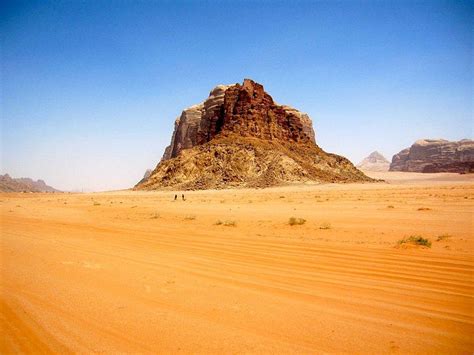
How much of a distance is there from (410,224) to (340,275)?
25.9 feet

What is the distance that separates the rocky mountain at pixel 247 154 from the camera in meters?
66.2

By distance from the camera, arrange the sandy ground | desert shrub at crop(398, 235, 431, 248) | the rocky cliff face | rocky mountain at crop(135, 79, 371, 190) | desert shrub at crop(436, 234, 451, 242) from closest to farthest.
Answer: the sandy ground → desert shrub at crop(398, 235, 431, 248) → desert shrub at crop(436, 234, 451, 242) → rocky mountain at crop(135, 79, 371, 190) → the rocky cliff face

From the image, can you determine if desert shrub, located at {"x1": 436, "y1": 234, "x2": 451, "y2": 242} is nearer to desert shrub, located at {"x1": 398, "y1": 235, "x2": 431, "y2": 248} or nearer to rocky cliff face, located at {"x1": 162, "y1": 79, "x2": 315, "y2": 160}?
desert shrub, located at {"x1": 398, "y1": 235, "x2": 431, "y2": 248}

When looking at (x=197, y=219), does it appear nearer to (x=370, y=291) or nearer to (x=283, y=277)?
(x=283, y=277)

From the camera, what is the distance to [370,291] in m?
4.96

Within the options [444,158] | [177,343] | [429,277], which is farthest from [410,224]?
[444,158]

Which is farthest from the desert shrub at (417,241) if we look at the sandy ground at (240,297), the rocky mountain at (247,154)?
the rocky mountain at (247,154)

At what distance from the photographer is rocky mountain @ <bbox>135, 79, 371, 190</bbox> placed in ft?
217

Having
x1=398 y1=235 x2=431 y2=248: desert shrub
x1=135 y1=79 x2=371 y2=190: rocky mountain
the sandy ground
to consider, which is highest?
x1=135 y1=79 x2=371 y2=190: rocky mountain

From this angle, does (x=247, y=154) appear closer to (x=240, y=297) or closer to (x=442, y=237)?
(x=442, y=237)

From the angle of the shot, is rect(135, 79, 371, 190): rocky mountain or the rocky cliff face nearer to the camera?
rect(135, 79, 371, 190): rocky mountain

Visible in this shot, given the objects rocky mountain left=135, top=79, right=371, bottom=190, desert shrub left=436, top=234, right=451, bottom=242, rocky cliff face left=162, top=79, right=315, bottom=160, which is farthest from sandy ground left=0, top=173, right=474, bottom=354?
rocky cliff face left=162, top=79, right=315, bottom=160

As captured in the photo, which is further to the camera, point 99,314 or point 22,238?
point 22,238

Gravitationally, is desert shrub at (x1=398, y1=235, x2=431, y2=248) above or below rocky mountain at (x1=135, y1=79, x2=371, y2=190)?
below
